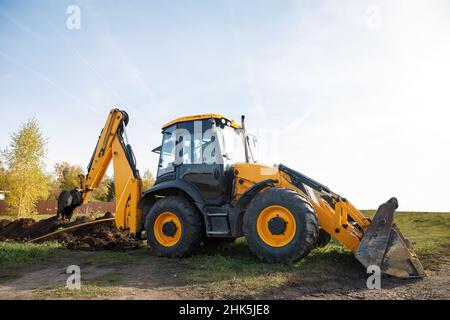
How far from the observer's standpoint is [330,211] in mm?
6980

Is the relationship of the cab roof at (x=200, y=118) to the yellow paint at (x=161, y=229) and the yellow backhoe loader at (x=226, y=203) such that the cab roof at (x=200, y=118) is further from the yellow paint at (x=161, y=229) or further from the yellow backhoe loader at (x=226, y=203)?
the yellow paint at (x=161, y=229)

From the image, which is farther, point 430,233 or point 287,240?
point 430,233

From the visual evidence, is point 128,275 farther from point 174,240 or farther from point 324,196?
point 324,196

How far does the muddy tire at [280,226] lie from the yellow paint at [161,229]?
1802 millimetres

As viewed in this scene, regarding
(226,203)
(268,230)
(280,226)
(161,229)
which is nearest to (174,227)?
(161,229)

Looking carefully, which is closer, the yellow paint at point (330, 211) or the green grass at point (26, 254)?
the yellow paint at point (330, 211)

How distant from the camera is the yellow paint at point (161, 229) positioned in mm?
8117

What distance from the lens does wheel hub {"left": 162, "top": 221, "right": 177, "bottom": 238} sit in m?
8.09

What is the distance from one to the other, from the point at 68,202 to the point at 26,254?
89.7 inches

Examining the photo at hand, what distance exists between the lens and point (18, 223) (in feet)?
43.2

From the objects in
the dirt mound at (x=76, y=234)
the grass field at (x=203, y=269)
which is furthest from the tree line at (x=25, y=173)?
the grass field at (x=203, y=269)

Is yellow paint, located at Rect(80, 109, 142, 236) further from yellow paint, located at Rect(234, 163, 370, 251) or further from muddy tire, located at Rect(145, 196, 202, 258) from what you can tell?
yellow paint, located at Rect(234, 163, 370, 251)
